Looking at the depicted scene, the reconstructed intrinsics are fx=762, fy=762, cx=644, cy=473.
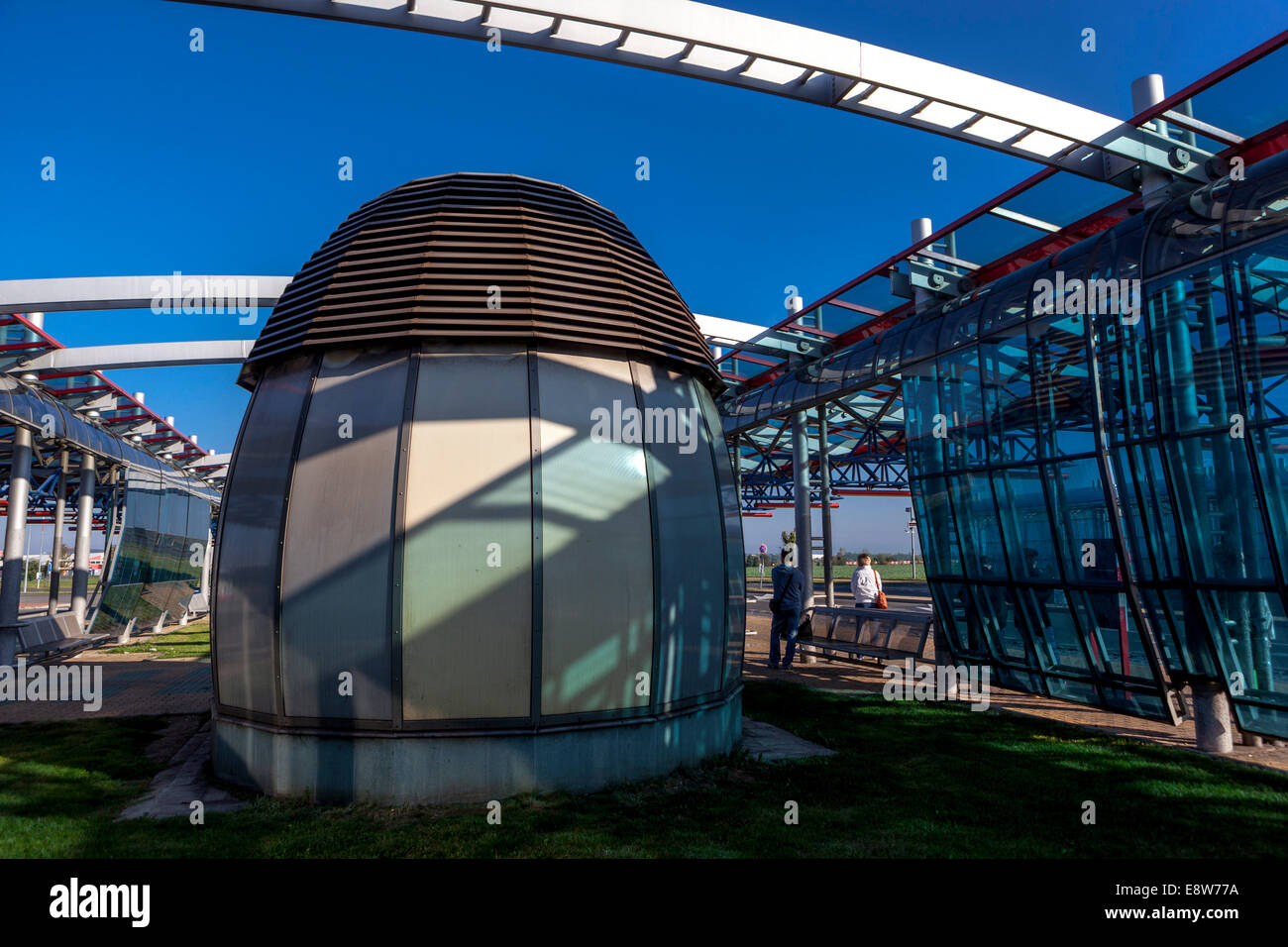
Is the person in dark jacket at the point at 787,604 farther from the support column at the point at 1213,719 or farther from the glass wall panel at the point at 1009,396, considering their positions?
the support column at the point at 1213,719

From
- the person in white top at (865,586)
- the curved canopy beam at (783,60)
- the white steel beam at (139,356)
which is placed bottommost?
the person in white top at (865,586)

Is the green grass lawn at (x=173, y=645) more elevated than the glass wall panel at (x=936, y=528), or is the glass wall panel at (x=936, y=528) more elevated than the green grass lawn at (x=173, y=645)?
the glass wall panel at (x=936, y=528)

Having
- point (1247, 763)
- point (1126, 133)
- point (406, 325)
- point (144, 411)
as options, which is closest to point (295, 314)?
point (406, 325)

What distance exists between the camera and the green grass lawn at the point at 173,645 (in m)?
20.6

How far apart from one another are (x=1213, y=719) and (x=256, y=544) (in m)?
10.4

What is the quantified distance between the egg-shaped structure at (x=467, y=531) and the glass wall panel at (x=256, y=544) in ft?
0.10

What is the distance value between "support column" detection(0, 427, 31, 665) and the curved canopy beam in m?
15.3

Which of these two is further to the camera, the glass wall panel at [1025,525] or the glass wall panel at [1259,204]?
the glass wall panel at [1025,525]

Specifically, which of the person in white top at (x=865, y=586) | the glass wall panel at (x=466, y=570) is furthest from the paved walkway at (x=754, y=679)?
the glass wall panel at (x=466, y=570)

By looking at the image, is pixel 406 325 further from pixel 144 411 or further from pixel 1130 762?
pixel 144 411

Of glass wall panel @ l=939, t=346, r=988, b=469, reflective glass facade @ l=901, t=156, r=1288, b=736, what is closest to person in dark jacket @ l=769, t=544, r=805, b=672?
reflective glass facade @ l=901, t=156, r=1288, b=736

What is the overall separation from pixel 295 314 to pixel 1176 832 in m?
9.19

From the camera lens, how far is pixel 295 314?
26.2ft

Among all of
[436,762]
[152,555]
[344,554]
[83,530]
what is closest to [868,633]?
[436,762]
